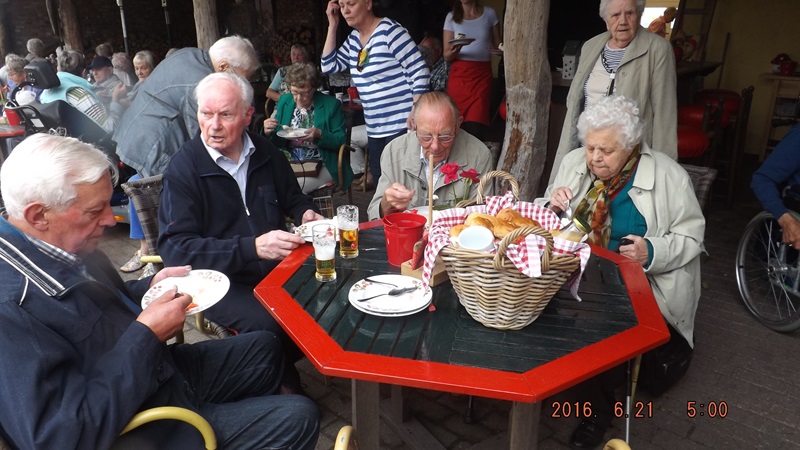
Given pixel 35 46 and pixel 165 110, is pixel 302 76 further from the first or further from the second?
pixel 35 46

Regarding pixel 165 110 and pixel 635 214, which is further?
pixel 165 110

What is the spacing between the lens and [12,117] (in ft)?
16.6

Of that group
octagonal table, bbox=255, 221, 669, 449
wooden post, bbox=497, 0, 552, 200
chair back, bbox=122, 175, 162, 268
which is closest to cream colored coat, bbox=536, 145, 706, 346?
octagonal table, bbox=255, 221, 669, 449

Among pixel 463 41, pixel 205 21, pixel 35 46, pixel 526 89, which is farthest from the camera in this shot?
pixel 35 46

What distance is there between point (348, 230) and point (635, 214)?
1.25 meters

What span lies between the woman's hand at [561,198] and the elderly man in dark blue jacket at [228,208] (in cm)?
114

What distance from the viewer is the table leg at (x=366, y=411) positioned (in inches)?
70.2

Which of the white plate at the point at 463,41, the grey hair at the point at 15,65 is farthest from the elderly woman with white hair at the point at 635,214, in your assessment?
the grey hair at the point at 15,65

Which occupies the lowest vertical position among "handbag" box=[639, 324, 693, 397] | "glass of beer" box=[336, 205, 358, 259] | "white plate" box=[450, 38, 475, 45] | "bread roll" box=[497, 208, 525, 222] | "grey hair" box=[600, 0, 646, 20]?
"handbag" box=[639, 324, 693, 397]

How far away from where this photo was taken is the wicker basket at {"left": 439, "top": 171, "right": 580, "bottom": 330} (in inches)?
52.4

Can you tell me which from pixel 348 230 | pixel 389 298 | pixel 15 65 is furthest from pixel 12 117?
pixel 389 298

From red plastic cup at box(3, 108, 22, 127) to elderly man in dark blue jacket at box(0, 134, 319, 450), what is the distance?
14.1ft

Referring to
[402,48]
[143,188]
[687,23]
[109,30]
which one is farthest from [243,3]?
[143,188]

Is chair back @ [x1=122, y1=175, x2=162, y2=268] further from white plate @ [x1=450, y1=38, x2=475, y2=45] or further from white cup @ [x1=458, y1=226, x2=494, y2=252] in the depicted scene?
white plate @ [x1=450, y1=38, x2=475, y2=45]
